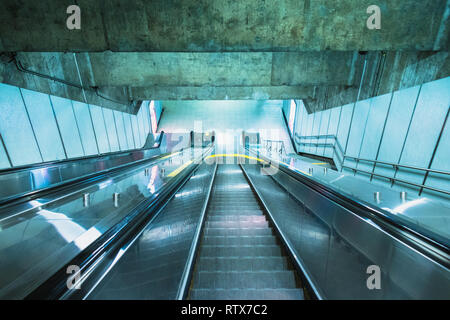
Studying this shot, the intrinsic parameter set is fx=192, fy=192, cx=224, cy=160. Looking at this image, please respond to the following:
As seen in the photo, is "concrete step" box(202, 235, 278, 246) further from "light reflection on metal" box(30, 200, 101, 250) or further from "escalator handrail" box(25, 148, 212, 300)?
"light reflection on metal" box(30, 200, 101, 250)

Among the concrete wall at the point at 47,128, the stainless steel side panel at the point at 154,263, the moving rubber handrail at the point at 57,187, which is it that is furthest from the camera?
the concrete wall at the point at 47,128

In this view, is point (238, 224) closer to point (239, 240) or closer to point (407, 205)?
point (239, 240)

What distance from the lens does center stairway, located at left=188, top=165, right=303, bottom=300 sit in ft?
6.47

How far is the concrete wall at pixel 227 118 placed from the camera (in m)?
20.6

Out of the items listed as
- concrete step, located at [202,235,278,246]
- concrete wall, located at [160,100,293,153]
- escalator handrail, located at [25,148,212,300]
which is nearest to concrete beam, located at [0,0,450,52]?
escalator handrail, located at [25,148,212,300]

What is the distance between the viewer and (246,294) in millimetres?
1938

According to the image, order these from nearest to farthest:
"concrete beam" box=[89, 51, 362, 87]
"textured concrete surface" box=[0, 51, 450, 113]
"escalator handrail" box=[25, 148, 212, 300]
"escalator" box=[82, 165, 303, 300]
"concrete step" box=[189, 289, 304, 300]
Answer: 1. "escalator handrail" box=[25, 148, 212, 300]
2. "escalator" box=[82, 165, 303, 300]
3. "concrete step" box=[189, 289, 304, 300]
4. "textured concrete surface" box=[0, 51, 450, 113]
5. "concrete beam" box=[89, 51, 362, 87]

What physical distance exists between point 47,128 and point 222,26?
6.21 metres

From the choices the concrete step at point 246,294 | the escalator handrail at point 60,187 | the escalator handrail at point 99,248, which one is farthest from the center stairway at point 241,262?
the escalator handrail at point 60,187

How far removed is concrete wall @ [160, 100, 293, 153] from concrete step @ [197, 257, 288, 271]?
17075mm

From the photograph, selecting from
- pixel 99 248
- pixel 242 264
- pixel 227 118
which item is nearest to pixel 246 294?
pixel 242 264

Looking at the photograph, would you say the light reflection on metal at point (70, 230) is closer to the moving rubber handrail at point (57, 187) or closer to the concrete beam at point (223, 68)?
the moving rubber handrail at point (57, 187)
